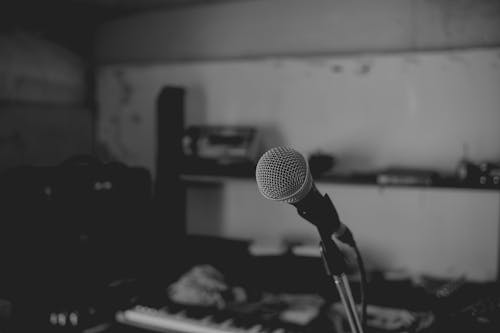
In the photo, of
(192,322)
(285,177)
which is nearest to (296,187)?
(285,177)

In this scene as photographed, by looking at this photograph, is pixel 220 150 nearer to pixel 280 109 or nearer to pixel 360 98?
pixel 280 109

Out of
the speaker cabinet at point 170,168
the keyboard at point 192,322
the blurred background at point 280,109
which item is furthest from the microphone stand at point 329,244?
the speaker cabinet at point 170,168

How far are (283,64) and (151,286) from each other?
1587 millimetres

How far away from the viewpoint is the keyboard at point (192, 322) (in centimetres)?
233

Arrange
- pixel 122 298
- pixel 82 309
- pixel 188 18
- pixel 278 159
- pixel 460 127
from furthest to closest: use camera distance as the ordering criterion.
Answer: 1. pixel 188 18
2. pixel 460 127
3. pixel 122 298
4. pixel 82 309
5. pixel 278 159

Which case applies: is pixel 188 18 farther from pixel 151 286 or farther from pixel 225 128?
pixel 151 286

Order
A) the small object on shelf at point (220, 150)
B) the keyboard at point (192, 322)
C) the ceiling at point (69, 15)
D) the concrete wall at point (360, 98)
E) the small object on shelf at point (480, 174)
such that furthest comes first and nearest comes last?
the ceiling at point (69, 15), the small object on shelf at point (220, 150), the concrete wall at point (360, 98), the small object on shelf at point (480, 174), the keyboard at point (192, 322)

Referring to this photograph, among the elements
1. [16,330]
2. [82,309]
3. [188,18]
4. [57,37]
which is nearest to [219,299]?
[82,309]

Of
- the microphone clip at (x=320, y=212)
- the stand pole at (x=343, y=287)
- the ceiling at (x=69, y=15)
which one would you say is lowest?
the stand pole at (x=343, y=287)

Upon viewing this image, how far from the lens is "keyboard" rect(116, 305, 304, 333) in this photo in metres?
2.33

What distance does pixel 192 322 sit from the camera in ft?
7.86

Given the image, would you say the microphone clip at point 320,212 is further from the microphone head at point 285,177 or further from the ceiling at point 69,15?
the ceiling at point 69,15

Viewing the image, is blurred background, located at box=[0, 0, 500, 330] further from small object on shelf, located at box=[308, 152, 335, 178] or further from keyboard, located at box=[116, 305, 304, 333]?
keyboard, located at box=[116, 305, 304, 333]

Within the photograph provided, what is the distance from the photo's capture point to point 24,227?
104 inches
